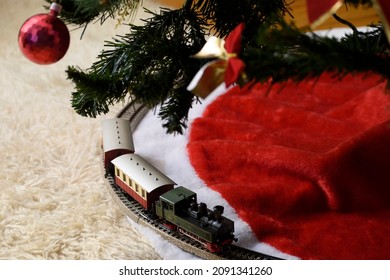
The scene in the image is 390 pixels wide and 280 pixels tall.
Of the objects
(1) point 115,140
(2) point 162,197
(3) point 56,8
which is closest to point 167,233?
(2) point 162,197

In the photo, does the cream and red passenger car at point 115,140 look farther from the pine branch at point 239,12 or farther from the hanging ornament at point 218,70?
the hanging ornament at point 218,70

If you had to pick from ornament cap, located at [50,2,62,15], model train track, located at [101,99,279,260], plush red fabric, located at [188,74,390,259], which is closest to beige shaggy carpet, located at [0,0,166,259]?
model train track, located at [101,99,279,260]

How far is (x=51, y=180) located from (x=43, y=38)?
0.28 meters

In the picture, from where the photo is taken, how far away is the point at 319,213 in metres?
0.66

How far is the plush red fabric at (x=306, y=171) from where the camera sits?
2.04ft

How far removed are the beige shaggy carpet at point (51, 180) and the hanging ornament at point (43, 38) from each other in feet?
0.72

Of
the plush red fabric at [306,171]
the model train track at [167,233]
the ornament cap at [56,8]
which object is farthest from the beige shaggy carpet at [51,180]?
the ornament cap at [56,8]

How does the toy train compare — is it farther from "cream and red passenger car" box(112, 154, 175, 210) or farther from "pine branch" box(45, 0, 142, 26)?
"pine branch" box(45, 0, 142, 26)

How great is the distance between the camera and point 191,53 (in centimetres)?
57

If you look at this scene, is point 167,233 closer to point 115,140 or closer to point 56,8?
point 115,140

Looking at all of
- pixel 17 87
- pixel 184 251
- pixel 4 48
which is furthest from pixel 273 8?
pixel 4 48

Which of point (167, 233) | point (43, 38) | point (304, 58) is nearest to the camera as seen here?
point (304, 58)

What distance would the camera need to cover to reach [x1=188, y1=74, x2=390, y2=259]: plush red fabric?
24.5 inches

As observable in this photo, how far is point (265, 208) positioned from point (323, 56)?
1.05ft
